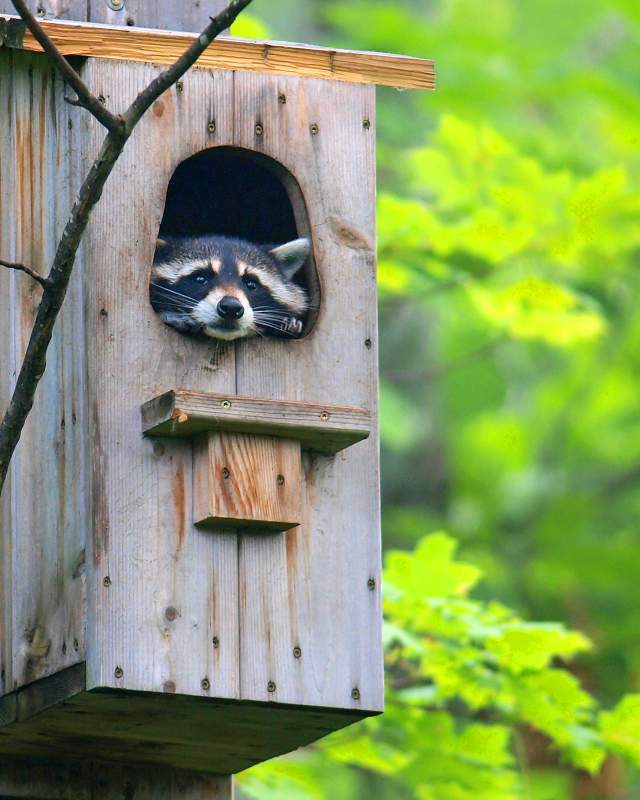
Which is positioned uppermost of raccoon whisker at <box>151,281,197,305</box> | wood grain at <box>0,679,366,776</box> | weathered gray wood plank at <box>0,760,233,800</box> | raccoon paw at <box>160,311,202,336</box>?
raccoon whisker at <box>151,281,197,305</box>

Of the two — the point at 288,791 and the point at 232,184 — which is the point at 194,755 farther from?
the point at 232,184

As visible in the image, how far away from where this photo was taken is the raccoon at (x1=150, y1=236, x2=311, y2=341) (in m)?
5.11

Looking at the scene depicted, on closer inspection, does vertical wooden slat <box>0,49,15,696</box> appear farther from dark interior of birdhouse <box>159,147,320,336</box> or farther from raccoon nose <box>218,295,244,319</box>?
dark interior of birdhouse <box>159,147,320,336</box>

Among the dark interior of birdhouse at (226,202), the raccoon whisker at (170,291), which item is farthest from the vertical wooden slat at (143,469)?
the dark interior of birdhouse at (226,202)

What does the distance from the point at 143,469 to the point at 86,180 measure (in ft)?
3.20

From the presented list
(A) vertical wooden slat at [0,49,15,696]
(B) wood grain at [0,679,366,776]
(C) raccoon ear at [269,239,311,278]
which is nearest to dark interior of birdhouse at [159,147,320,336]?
(C) raccoon ear at [269,239,311,278]

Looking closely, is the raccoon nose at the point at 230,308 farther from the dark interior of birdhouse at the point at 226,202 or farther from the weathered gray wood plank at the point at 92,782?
the weathered gray wood plank at the point at 92,782

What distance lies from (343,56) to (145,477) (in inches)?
58.8

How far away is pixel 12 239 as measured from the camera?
5246 mm

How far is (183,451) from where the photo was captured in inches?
193

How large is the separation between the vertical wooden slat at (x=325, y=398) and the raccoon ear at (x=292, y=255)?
65mm

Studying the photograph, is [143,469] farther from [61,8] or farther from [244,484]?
[61,8]

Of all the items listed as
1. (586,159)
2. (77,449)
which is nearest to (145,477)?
(77,449)

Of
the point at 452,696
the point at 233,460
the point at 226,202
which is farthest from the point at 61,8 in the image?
the point at 452,696
